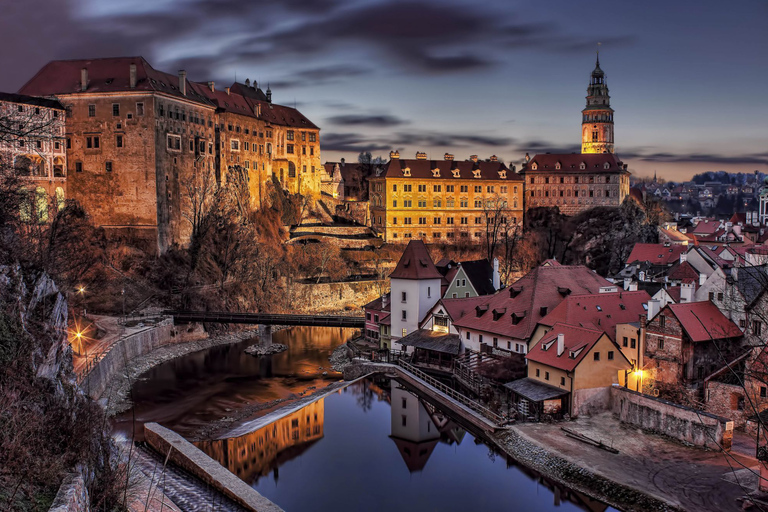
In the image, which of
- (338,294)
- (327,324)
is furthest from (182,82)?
(327,324)

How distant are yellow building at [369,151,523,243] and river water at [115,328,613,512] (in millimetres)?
38268

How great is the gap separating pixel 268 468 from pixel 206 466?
2.97m

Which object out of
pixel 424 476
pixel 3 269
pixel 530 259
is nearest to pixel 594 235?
pixel 530 259

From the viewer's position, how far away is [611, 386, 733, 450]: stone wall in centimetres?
2219

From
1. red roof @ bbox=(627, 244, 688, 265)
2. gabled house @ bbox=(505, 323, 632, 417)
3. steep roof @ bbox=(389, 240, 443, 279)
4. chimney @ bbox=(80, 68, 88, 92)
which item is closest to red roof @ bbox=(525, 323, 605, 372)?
gabled house @ bbox=(505, 323, 632, 417)

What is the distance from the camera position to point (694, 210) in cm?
15512

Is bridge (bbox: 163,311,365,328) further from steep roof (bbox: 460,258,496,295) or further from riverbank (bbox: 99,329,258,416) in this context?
steep roof (bbox: 460,258,496,295)

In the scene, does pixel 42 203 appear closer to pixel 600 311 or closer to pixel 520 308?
pixel 520 308

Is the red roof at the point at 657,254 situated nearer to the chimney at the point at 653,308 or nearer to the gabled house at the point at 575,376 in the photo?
the chimney at the point at 653,308

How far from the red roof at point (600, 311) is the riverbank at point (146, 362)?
19.5 m

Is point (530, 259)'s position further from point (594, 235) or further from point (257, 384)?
point (257, 384)

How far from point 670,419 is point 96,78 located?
50407 millimetres

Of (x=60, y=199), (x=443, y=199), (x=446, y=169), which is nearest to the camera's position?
(x=60, y=199)

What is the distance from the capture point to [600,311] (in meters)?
31.9
